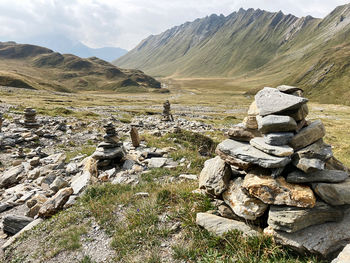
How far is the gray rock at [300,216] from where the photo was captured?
499 cm

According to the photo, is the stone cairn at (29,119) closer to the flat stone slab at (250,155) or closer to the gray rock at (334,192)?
the flat stone slab at (250,155)

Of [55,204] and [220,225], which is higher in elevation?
[220,225]

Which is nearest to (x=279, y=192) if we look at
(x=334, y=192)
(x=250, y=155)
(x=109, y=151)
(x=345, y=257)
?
(x=250, y=155)

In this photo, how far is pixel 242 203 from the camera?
591 centimetres

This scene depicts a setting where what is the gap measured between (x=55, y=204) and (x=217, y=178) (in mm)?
6824

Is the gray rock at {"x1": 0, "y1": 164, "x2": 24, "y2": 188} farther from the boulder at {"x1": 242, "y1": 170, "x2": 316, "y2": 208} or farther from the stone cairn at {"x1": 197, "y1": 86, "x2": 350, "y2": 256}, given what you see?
the boulder at {"x1": 242, "y1": 170, "x2": 316, "y2": 208}

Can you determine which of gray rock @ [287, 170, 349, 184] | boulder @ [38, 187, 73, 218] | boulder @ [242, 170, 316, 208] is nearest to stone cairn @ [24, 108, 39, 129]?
boulder @ [38, 187, 73, 218]

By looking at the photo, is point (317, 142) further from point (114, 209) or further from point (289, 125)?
point (114, 209)

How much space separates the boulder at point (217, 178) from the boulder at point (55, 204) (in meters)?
6.10

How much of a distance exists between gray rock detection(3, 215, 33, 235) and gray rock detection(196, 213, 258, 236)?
6.96 meters

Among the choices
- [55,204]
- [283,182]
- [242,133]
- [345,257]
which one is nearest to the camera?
[345,257]

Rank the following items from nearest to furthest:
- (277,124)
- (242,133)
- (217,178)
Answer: (277,124), (217,178), (242,133)

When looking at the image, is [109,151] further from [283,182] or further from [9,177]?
[283,182]

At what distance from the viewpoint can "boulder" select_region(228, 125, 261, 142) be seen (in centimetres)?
690
